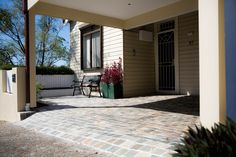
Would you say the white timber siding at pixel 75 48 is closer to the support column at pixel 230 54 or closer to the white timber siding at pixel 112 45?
the white timber siding at pixel 112 45

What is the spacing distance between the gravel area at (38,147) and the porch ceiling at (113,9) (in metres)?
3.34

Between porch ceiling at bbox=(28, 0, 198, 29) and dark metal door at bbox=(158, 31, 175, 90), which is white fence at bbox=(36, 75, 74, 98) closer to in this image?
porch ceiling at bbox=(28, 0, 198, 29)

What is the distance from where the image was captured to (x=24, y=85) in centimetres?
629

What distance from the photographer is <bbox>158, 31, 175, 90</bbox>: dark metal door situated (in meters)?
8.66

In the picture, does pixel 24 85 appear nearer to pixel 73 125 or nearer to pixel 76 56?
pixel 73 125

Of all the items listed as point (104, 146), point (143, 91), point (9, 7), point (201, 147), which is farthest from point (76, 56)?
point (201, 147)

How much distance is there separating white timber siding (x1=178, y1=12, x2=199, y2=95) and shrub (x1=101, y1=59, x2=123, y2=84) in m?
2.10

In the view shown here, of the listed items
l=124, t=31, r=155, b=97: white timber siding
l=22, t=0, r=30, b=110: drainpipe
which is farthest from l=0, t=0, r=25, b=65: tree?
l=22, t=0, r=30, b=110: drainpipe

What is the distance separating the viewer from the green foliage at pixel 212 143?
160cm

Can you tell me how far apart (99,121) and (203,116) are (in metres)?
2.48

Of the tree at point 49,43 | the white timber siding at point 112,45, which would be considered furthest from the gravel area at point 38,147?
the tree at point 49,43

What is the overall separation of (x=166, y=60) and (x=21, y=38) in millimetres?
11094

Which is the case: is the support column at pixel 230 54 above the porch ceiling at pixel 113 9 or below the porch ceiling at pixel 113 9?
below

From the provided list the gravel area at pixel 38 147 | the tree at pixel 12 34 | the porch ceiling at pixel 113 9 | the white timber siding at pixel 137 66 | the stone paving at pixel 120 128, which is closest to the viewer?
the stone paving at pixel 120 128
